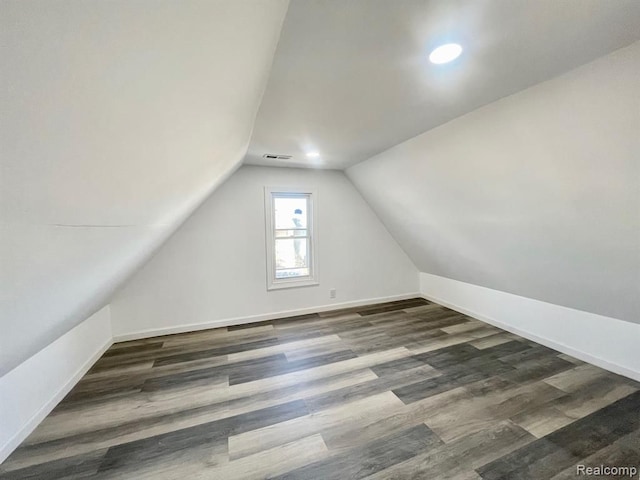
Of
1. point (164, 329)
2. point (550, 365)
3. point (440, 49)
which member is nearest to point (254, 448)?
point (164, 329)

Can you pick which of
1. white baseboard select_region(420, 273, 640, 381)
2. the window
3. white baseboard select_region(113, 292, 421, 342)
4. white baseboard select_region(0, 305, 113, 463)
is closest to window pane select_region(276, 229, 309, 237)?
the window

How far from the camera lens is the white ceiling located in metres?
1.04

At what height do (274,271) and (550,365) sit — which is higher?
(274,271)

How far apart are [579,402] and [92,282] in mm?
Result: 3547

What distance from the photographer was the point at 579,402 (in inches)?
80.1

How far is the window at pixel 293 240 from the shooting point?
385 cm

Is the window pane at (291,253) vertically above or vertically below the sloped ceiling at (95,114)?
below

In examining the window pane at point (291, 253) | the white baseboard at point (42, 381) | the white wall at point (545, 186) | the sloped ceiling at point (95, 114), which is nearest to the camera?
the sloped ceiling at point (95, 114)

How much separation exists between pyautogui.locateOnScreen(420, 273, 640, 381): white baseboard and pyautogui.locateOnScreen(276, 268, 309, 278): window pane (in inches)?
91.7

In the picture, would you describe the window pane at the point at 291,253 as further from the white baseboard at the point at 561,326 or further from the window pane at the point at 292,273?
the white baseboard at the point at 561,326

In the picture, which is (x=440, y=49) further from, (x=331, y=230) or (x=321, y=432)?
(x=331, y=230)

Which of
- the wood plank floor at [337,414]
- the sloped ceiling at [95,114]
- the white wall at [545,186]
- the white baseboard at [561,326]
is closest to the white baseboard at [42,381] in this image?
the wood plank floor at [337,414]

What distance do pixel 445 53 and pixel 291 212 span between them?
2.92 meters

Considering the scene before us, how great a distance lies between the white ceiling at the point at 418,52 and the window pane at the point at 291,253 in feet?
6.97
